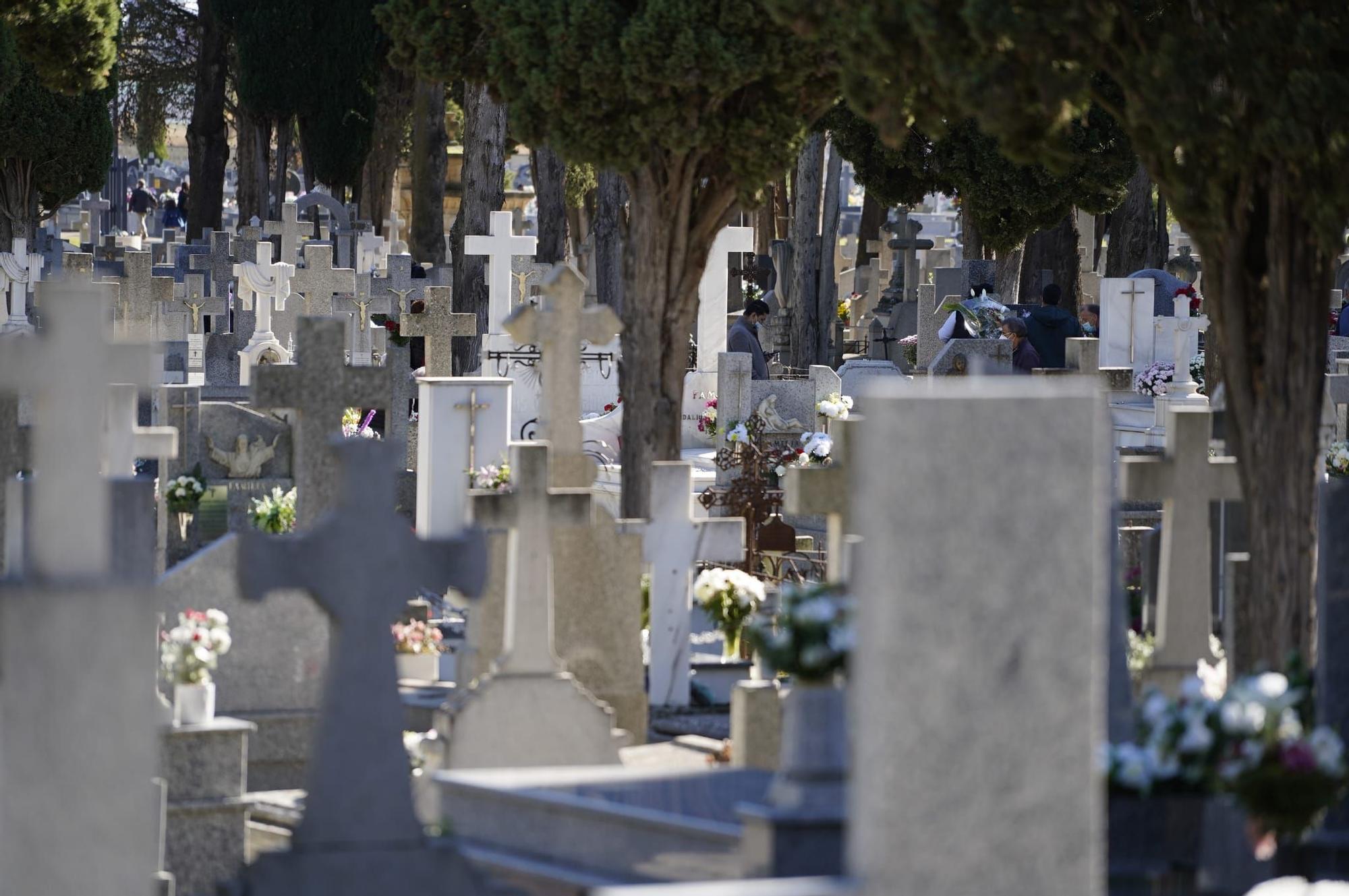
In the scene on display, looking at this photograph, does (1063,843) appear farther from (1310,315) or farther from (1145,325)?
(1145,325)

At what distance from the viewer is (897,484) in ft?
12.3

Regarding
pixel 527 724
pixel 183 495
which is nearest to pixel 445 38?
pixel 183 495

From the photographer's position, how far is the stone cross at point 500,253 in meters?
19.1

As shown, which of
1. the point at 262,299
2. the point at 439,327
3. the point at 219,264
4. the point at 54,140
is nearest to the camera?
the point at 439,327

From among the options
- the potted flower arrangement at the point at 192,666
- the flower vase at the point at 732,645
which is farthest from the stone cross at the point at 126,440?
the flower vase at the point at 732,645

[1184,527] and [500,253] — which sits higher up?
[500,253]

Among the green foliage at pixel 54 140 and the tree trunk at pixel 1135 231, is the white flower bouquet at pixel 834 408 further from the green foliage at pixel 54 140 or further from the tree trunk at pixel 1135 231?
the green foliage at pixel 54 140

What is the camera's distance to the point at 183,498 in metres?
12.5

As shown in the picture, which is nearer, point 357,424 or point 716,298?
point 357,424

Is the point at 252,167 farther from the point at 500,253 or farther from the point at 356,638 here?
the point at 356,638

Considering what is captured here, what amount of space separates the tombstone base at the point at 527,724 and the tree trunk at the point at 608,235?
392 inches

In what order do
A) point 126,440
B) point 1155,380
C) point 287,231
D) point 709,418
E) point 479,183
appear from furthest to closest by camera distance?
point 287,231 → point 479,183 → point 709,418 → point 1155,380 → point 126,440

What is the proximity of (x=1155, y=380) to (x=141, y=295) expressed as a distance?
1011 centimetres

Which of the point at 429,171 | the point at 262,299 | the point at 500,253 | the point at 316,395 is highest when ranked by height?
the point at 429,171
